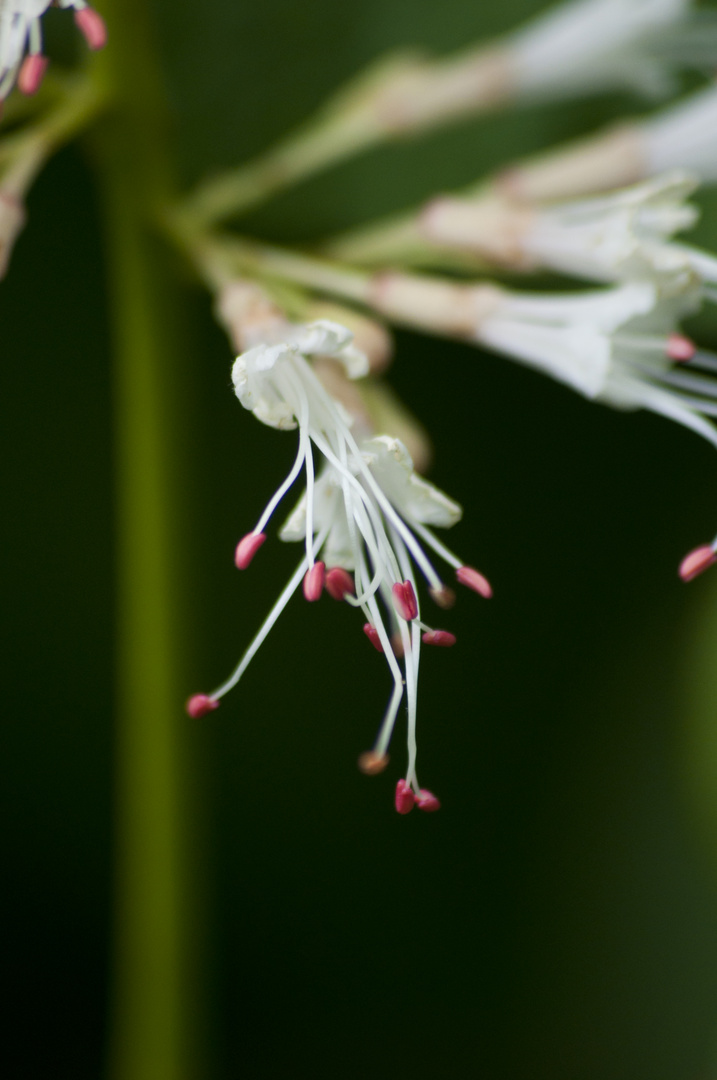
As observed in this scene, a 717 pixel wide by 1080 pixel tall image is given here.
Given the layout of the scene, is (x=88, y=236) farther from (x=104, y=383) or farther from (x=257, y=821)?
(x=257, y=821)

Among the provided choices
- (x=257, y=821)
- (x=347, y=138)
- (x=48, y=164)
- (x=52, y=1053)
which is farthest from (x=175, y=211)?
(x=52, y=1053)

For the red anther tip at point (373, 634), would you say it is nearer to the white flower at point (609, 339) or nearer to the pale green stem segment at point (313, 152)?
the white flower at point (609, 339)

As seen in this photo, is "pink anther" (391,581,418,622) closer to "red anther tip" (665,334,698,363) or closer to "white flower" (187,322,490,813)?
"white flower" (187,322,490,813)

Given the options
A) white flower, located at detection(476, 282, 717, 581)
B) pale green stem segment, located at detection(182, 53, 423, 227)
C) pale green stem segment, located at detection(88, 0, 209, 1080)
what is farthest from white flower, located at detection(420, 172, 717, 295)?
pale green stem segment, located at detection(88, 0, 209, 1080)

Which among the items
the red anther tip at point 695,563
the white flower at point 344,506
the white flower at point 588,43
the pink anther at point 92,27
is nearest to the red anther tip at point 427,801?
the white flower at point 344,506

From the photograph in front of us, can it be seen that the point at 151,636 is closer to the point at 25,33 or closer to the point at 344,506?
the point at 344,506

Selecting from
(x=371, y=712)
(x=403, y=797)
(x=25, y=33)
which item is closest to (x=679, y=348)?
(x=403, y=797)
